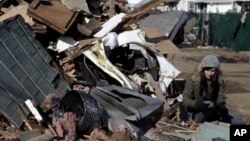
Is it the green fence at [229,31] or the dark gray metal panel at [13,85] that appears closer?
the dark gray metal panel at [13,85]

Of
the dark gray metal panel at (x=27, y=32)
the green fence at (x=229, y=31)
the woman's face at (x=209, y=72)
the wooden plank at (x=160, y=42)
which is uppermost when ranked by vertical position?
the dark gray metal panel at (x=27, y=32)

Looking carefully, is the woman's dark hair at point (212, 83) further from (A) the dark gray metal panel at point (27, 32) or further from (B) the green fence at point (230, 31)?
(B) the green fence at point (230, 31)

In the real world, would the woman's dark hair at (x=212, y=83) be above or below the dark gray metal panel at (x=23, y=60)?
below

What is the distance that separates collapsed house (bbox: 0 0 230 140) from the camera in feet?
23.9

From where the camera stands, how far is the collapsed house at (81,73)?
7.28 meters

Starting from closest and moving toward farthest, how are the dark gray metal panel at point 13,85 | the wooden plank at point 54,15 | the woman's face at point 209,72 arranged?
the woman's face at point 209,72, the dark gray metal panel at point 13,85, the wooden plank at point 54,15

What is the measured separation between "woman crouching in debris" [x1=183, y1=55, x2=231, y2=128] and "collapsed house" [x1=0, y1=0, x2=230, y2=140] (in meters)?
0.80

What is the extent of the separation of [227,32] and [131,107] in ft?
69.3

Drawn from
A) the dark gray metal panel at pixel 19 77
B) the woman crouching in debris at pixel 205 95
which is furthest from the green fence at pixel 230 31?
the woman crouching in debris at pixel 205 95

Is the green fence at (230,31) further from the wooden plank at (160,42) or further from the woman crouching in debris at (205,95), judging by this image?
the woman crouching in debris at (205,95)

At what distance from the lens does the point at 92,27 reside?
1065 centimetres

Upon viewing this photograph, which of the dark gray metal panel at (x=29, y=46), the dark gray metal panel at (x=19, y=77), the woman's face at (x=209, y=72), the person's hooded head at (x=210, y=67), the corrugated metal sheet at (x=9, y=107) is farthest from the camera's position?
the dark gray metal panel at (x=29, y=46)

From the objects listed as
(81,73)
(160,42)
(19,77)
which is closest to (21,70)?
(19,77)

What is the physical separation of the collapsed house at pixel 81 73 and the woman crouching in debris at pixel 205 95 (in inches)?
31.5
